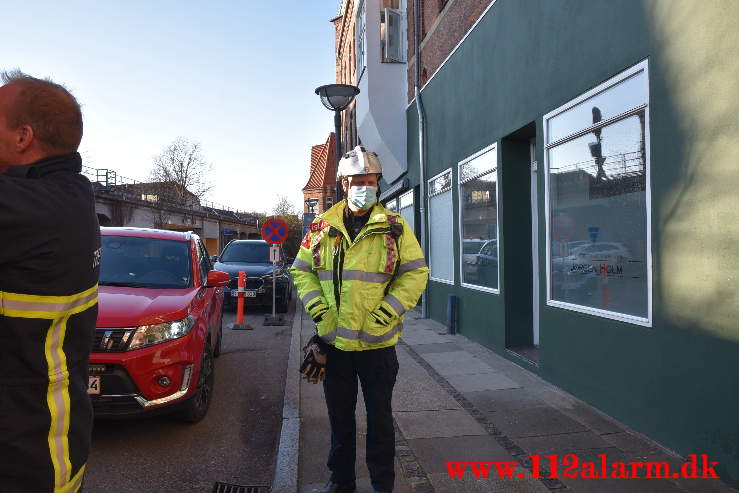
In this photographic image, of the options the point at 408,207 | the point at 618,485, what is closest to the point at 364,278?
the point at 618,485

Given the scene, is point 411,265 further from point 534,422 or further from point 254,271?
point 254,271

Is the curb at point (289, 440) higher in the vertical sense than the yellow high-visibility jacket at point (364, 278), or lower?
lower

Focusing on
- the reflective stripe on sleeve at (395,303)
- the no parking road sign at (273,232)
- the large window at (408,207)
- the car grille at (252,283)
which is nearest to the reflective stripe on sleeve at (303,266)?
the reflective stripe on sleeve at (395,303)

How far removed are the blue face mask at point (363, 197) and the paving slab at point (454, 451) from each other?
1.93m

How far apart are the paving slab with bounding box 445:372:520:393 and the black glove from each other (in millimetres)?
3120

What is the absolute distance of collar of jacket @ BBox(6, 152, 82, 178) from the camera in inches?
59.5

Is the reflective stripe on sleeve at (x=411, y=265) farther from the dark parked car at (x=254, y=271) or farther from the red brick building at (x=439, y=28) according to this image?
the dark parked car at (x=254, y=271)

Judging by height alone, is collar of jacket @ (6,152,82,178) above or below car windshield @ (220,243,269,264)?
above

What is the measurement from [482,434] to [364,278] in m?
2.23

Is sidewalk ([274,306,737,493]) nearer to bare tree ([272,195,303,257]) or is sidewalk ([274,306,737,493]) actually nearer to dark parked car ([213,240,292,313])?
dark parked car ([213,240,292,313])

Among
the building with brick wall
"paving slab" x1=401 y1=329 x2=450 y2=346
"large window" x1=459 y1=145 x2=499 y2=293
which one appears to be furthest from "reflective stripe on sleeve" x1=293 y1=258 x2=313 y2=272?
the building with brick wall

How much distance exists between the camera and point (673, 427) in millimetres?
4035

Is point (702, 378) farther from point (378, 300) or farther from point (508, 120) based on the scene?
point (508, 120)

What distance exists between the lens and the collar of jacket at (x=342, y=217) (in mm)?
3095
